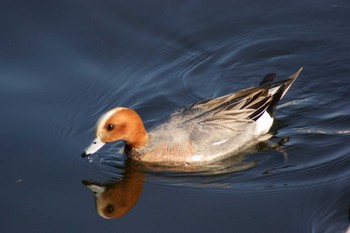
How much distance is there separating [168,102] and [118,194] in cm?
192

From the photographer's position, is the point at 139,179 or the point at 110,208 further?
the point at 139,179

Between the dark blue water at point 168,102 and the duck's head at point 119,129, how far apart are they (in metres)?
0.26

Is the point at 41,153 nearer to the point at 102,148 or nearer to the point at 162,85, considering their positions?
the point at 102,148

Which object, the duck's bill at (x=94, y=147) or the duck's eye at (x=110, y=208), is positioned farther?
the duck's bill at (x=94, y=147)

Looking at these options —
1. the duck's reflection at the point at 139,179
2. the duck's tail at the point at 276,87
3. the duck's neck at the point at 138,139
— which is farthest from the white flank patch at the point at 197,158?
the duck's tail at the point at 276,87

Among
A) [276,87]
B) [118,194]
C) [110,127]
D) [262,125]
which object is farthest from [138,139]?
[276,87]

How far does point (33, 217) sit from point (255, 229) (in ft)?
7.17

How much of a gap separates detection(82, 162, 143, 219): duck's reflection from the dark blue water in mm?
28

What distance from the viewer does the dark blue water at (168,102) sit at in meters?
7.63

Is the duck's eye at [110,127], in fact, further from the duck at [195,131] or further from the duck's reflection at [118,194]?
the duck's reflection at [118,194]

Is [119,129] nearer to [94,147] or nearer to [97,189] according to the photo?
[94,147]

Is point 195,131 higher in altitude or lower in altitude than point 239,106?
lower

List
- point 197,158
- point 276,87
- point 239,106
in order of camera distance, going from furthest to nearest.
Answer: point 276,87 < point 239,106 < point 197,158

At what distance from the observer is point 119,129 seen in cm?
857
